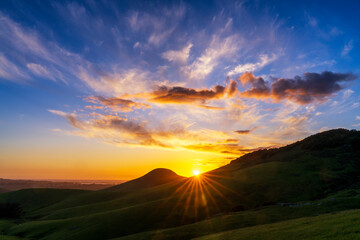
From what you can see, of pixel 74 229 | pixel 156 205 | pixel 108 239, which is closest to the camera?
pixel 108 239

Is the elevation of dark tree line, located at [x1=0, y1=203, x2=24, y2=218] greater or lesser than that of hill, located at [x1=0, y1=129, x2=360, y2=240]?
lesser

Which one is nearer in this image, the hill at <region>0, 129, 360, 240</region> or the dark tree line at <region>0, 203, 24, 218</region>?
the hill at <region>0, 129, 360, 240</region>

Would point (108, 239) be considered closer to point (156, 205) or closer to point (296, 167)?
point (156, 205)

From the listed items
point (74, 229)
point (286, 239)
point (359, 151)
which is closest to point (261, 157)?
point (359, 151)

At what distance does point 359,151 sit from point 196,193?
8737cm

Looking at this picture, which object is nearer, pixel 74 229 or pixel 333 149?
pixel 74 229

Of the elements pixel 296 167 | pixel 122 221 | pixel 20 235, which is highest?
pixel 296 167

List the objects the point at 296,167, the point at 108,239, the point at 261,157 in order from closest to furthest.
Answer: the point at 108,239 < the point at 296,167 < the point at 261,157

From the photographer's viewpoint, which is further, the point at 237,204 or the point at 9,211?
the point at 9,211

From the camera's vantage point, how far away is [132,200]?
360ft

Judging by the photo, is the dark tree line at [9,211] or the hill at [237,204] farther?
the dark tree line at [9,211]

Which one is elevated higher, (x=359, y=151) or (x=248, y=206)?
(x=359, y=151)

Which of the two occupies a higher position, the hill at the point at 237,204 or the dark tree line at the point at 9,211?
the hill at the point at 237,204

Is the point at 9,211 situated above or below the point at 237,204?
below
